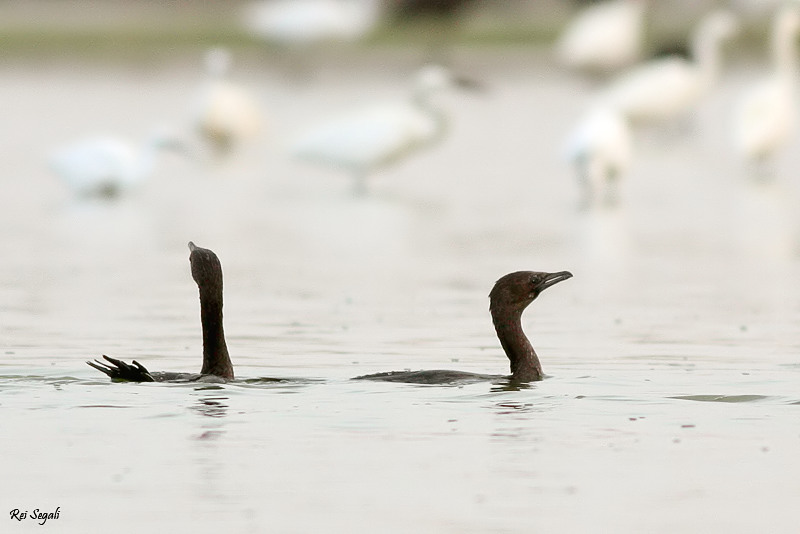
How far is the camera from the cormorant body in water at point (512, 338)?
8.38 meters

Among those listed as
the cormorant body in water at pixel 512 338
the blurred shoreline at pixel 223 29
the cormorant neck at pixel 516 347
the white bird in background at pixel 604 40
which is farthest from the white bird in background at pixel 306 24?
the cormorant neck at pixel 516 347

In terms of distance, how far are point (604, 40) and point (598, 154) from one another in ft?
48.0

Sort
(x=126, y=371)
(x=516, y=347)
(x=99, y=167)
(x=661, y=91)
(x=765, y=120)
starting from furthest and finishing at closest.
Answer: (x=661, y=91) < (x=765, y=120) < (x=99, y=167) < (x=516, y=347) < (x=126, y=371)

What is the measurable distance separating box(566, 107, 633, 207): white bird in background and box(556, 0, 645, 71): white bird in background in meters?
13.5

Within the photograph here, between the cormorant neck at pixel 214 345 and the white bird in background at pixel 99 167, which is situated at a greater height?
the white bird in background at pixel 99 167

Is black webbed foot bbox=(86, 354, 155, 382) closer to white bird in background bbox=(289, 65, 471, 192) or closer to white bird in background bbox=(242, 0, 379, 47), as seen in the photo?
white bird in background bbox=(289, 65, 471, 192)

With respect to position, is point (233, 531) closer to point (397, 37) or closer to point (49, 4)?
point (397, 37)

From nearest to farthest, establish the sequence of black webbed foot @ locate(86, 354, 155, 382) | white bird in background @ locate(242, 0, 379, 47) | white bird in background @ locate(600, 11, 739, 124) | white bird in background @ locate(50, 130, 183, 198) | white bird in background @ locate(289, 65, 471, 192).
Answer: black webbed foot @ locate(86, 354, 155, 382), white bird in background @ locate(50, 130, 183, 198), white bird in background @ locate(289, 65, 471, 192), white bird in background @ locate(600, 11, 739, 124), white bird in background @ locate(242, 0, 379, 47)

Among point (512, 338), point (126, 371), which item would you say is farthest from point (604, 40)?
point (126, 371)

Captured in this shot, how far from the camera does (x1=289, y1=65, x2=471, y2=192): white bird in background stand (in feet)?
61.6

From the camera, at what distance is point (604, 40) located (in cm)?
3180

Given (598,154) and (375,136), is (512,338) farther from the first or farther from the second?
(375,136)

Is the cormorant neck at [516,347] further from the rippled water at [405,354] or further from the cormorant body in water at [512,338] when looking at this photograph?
the rippled water at [405,354]

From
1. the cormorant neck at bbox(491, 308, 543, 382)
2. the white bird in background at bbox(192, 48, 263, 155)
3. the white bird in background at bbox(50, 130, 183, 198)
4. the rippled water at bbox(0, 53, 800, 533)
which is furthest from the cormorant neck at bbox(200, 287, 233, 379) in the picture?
the white bird in background at bbox(192, 48, 263, 155)
